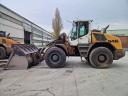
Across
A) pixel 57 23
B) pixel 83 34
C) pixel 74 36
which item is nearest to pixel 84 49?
pixel 83 34

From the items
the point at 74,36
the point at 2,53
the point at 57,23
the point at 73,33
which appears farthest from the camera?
the point at 57,23

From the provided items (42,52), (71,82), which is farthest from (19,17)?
(71,82)

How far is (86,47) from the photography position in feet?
36.7

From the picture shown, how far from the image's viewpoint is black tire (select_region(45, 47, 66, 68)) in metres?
10.9

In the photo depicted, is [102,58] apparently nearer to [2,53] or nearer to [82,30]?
[82,30]

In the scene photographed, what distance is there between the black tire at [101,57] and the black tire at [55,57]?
144cm

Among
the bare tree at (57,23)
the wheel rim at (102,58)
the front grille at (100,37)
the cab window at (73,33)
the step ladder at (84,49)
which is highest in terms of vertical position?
the bare tree at (57,23)

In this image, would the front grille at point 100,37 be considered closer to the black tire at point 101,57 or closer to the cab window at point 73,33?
the black tire at point 101,57

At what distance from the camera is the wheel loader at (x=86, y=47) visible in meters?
10.8

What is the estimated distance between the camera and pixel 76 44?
37.5 ft

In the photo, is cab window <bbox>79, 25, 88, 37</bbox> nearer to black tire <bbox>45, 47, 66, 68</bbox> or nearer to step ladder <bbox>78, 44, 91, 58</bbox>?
step ladder <bbox>78, 44, 91, 58</bbox>

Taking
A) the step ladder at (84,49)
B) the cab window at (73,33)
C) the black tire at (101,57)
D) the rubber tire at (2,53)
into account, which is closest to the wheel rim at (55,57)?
the step ladder at (84,49)

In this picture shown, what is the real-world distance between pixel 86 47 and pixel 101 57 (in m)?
0.96

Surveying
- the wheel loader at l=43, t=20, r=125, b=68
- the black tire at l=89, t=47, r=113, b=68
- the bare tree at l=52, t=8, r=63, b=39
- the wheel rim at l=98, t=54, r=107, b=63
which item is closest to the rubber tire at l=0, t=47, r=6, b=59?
the wheel loader at l=43, t=20, r=125, b=68
